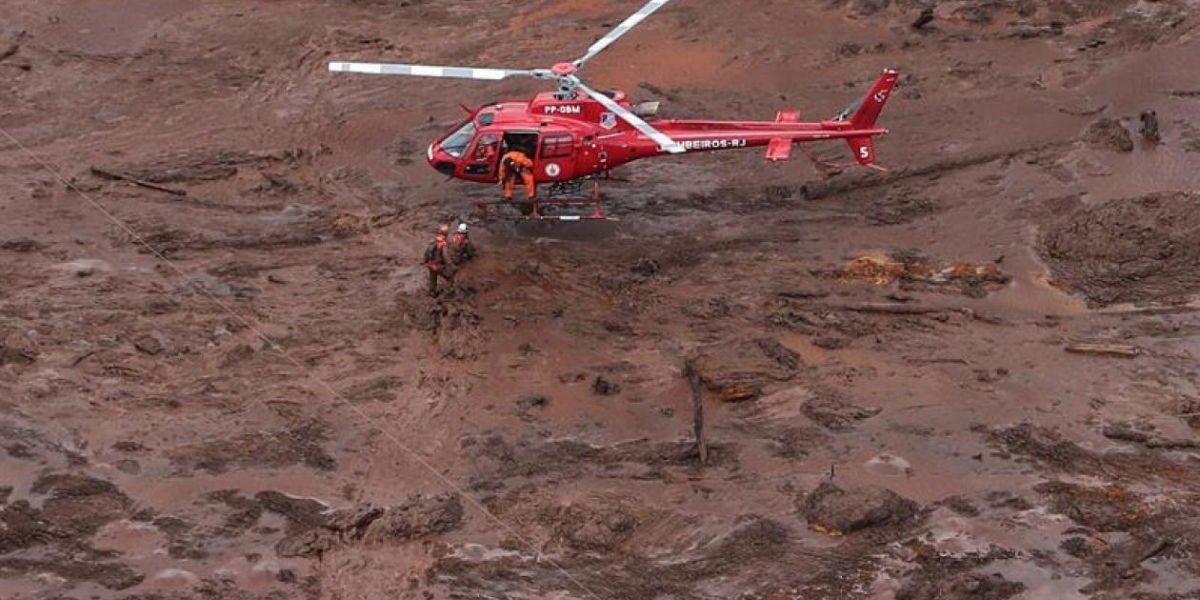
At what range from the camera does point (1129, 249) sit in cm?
1631

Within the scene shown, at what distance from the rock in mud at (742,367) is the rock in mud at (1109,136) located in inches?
252

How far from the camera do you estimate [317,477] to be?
530 inches

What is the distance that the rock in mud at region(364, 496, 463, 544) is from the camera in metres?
12.8

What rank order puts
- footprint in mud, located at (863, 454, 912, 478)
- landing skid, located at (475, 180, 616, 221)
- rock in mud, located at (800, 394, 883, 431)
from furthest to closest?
landing skid, located at (475, 180, 616, 221) < rock in mud, located at (800, 394, 883, 431) < footprint in mud, located at (863, 454, 912, 478)

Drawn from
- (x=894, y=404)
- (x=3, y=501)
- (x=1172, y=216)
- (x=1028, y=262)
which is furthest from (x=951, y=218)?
(x=3, y=501)

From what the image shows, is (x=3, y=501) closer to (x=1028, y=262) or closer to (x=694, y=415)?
(x=694, y=415)

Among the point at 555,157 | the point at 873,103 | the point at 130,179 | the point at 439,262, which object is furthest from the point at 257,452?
the point at 873,103

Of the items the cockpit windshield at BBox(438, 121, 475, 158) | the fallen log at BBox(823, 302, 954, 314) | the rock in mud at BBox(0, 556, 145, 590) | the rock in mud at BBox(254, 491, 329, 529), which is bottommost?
the rock in mud at BBox(0, 556, 145, 590)

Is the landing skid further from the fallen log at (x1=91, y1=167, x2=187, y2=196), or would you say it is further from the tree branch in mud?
the fallen log at (x1=91, y1=167, x2=187, y2=196)

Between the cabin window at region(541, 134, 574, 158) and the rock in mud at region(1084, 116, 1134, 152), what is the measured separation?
298 inches

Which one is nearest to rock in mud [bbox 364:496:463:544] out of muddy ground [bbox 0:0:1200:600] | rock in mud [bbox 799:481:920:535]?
muddy ground [bbox 0:0:1200:600]

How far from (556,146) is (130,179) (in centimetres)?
618

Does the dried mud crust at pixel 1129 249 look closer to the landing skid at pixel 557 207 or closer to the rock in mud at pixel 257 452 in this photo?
the landing skid at pixel 557 207

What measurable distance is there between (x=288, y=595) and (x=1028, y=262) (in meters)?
10.0
